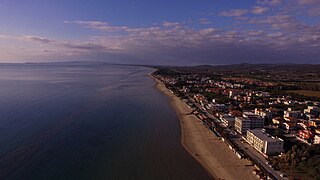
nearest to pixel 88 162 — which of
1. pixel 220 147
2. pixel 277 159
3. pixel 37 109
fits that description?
pixel 220 147

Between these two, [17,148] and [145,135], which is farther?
[145,135]

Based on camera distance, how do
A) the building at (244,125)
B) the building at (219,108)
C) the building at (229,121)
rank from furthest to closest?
1. the building at (219,108)
2. the building at (229,121)
3. the building at (244,125)

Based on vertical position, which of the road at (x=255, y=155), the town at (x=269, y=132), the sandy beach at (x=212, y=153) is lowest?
the sandy beach at (x=212, y=153)

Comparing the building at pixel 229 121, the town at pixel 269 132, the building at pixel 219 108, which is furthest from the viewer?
A: the building at pixel 219 108

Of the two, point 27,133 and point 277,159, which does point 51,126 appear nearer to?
point 27,133

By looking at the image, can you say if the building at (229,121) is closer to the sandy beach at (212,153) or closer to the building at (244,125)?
the building at (244,125)

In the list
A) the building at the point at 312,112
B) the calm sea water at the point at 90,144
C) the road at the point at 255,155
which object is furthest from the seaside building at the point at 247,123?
the building at the point at 312,112

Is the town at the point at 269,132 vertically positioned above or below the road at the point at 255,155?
above

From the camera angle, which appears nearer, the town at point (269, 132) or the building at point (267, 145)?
the town at point (269, 132)
